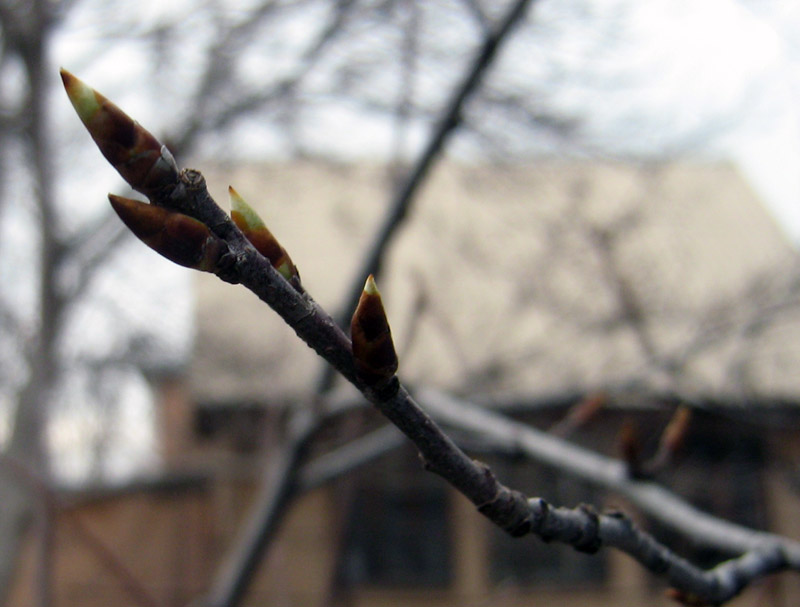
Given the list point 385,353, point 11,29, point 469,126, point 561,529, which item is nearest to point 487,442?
point 561,529

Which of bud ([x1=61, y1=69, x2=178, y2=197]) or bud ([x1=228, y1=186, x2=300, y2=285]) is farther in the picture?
bud ([x1=228, y1=186, x2=300, y2=285])

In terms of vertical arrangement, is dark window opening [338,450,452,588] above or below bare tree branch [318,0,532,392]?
below

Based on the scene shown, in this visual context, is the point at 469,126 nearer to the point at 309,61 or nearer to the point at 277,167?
the point at 309,61

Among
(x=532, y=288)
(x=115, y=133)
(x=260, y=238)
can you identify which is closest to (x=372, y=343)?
(x=260, y=238)

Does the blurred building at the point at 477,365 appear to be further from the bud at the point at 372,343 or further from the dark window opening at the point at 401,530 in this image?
the bud at the point at 372,343

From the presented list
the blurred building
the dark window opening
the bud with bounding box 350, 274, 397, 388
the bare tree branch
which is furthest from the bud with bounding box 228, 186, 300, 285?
the dark window opening

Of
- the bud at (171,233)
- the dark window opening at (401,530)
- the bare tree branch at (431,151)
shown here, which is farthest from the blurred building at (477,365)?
the bud at (171,233)

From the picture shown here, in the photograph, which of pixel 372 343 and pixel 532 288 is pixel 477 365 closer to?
pixel 532 288

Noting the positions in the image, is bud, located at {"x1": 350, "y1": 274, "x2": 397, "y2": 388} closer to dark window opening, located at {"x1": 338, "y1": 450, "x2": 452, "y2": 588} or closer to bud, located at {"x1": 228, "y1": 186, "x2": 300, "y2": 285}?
bud, located at {"x1": 228, "y1": 186, "x2": 300, "y2": 285}
